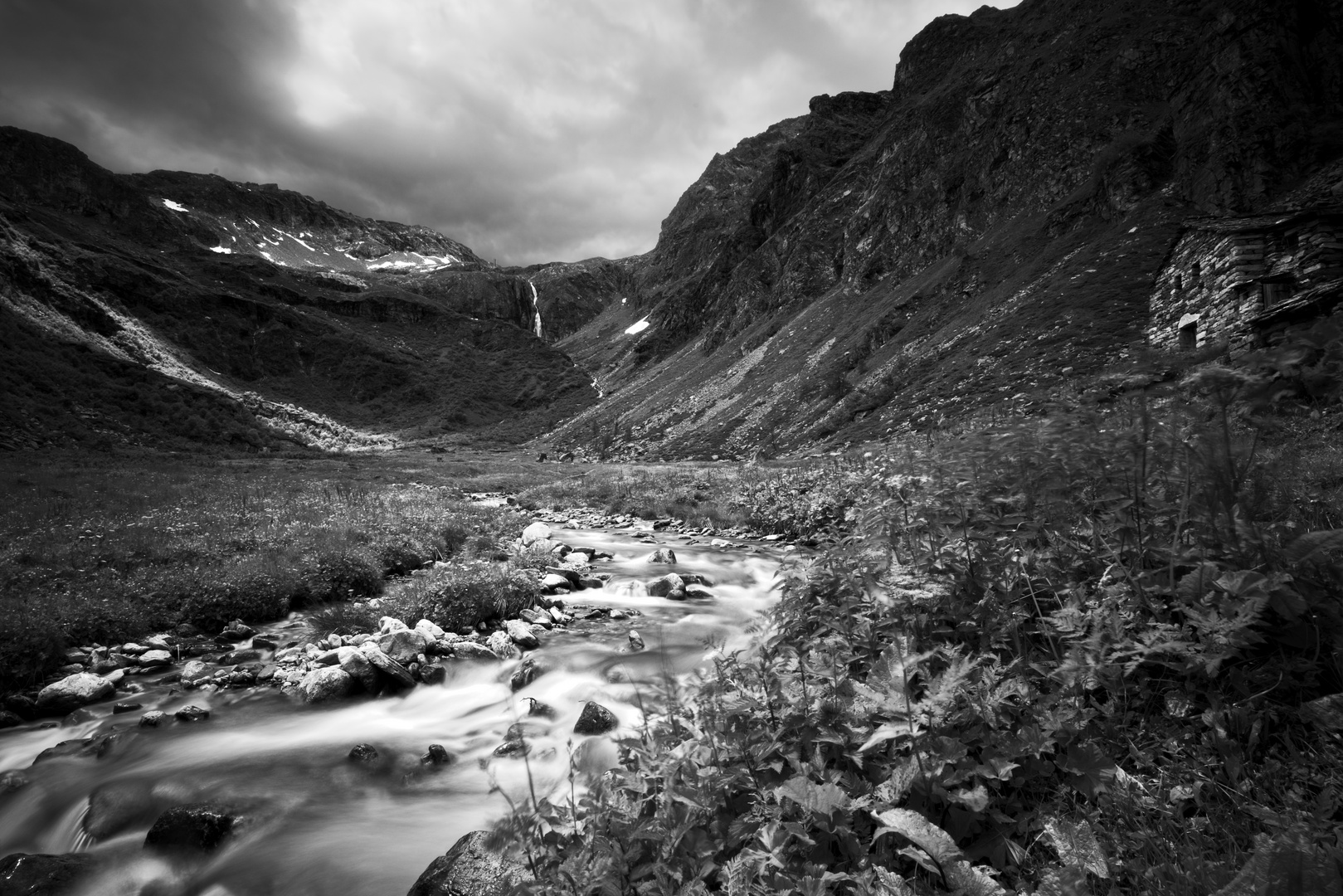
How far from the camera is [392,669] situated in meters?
8.02

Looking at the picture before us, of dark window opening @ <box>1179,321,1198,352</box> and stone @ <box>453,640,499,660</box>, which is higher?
dark window opening @ <box>1179,321,1198,352</box>

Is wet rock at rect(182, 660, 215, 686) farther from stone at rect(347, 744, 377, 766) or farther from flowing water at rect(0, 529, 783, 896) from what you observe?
stone at rect(347, 744, 377, 766)

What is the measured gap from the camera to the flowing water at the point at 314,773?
5039 millimetres

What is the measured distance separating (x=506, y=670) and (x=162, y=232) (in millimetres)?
254814

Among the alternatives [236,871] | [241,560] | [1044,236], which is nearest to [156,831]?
[236,871]

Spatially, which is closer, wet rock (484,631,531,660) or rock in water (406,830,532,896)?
rock in water (406,830,532,896)

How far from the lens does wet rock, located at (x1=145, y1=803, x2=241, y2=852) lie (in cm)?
523

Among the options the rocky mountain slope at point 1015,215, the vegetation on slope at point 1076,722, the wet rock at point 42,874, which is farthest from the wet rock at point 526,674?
the rocky mountain slope at point 1015,215

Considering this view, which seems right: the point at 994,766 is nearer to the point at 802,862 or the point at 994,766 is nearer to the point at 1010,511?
the point at 802,862

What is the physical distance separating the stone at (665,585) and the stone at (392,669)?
525 cm

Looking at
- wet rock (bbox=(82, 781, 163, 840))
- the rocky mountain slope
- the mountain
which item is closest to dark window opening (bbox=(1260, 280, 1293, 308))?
the rocky mountain slope

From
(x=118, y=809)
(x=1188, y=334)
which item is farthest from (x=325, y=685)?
(x=1188, y=334)

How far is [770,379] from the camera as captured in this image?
71.2 meters

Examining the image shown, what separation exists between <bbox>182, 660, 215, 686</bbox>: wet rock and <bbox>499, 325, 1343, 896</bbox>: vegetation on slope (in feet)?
27.2
